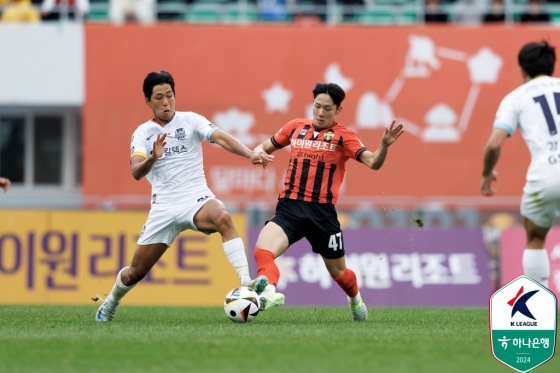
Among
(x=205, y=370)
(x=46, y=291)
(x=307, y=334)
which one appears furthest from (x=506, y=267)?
(x=205, y=370)

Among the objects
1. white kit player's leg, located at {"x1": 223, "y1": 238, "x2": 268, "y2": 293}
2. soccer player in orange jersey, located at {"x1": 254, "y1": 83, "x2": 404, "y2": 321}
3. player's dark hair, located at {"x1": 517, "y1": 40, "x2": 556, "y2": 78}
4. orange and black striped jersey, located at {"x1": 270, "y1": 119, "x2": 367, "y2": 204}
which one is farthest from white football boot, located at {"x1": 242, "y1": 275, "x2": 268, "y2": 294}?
player's dark hair, located at {"x1": 517, "y1": 40, "x2": 556, "y2": 78}

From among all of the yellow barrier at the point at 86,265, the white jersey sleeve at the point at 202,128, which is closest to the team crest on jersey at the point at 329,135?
the white jersey sleeve at the point at 202,128

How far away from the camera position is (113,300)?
10016mm

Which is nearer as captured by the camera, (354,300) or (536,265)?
(536,265)

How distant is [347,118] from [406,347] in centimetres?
1348

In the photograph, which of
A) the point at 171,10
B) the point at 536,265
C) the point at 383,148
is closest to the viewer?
the point at 536,265

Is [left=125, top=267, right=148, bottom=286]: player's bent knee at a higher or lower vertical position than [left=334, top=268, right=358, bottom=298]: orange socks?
higher

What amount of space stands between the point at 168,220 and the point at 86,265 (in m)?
5.93

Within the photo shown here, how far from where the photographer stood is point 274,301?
29.6ft

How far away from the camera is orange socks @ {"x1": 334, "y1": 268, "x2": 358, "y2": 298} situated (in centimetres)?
999

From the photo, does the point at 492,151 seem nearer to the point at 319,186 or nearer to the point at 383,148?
the point at 383,148

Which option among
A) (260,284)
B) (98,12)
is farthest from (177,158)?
(98,12)

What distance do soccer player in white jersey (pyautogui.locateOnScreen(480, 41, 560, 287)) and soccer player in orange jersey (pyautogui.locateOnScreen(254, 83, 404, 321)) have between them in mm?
2058

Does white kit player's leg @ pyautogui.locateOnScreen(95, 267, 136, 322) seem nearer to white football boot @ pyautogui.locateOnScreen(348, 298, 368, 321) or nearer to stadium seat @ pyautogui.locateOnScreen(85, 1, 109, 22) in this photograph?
white football boot @ pyautogui.locateOnScreen(348, 298, 368, 321)
